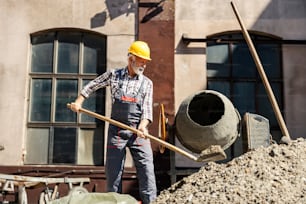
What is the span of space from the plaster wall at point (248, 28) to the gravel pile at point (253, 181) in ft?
10.5

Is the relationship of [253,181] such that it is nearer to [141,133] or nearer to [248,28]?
[141,133]

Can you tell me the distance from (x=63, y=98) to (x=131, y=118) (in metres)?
3.36

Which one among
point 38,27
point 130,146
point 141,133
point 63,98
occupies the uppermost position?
point 38,27

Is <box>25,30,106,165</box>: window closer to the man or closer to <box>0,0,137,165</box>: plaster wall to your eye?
<box>0,0,137,165</box>: plaster wall

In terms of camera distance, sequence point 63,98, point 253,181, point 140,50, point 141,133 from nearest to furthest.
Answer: point 253,181
point 141,133
point 140,50
point 63,98

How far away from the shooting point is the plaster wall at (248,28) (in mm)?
8422

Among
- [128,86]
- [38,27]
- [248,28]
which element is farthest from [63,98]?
[248,28]

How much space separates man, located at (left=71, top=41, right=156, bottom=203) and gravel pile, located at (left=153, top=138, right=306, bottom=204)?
0.41 meters

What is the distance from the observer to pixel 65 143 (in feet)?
27.3

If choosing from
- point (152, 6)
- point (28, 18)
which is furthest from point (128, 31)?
point (28, 18)

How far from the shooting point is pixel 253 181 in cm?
455

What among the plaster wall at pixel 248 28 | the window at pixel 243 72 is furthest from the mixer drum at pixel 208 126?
the window at pixel 243 72

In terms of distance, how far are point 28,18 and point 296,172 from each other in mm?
5867

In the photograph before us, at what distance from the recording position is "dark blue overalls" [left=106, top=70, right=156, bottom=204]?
17.1 feet
